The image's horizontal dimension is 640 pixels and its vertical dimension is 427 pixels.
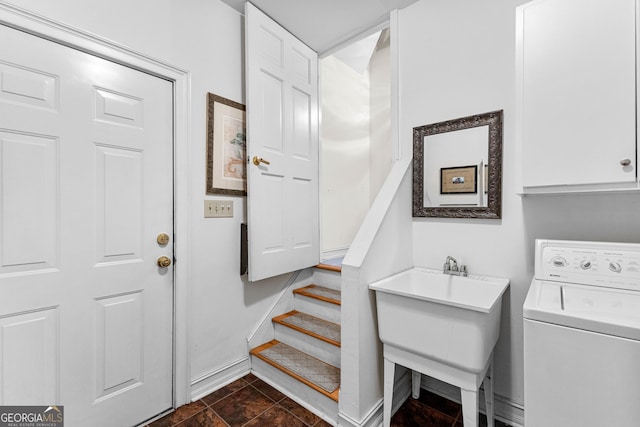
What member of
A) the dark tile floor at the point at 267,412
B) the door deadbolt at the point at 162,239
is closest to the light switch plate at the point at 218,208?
the door deadbolt at the point at 162,239

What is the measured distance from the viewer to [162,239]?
1.60 meters

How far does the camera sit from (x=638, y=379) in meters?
0.78

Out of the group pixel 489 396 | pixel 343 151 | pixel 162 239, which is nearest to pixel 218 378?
pixel 162 239

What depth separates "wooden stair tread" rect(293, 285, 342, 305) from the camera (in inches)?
84.2

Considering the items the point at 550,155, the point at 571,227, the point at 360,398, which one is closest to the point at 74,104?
the point at 360,398

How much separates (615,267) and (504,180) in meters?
0.62

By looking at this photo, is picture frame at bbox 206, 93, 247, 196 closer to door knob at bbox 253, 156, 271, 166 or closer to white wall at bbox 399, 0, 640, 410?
door knob at bbox 253, 156, 271, 166

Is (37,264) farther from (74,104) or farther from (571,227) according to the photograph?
(571,227)

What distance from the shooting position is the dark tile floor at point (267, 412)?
1.55 m

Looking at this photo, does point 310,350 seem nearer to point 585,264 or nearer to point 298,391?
point 298,391

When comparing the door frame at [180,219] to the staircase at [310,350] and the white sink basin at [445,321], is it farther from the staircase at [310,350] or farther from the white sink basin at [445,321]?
the white sink basin at [445,321]

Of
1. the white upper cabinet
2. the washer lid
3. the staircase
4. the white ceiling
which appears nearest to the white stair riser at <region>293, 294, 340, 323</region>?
the staircase

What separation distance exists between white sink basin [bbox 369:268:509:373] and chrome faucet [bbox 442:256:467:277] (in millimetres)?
85

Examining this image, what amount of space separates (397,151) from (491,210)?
71cm
